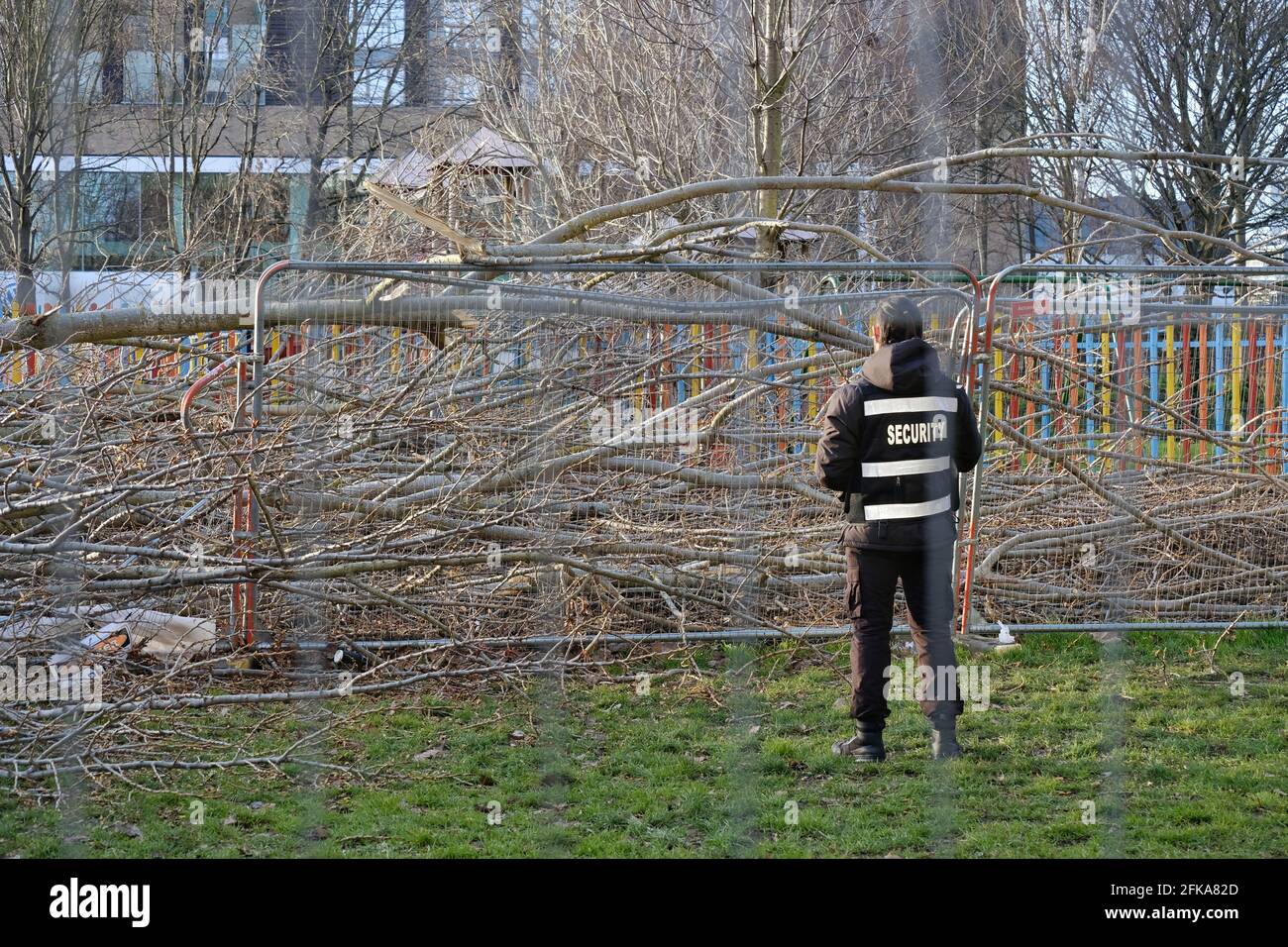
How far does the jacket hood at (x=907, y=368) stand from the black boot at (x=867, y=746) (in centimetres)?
150

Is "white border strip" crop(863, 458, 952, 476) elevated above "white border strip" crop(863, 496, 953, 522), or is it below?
above

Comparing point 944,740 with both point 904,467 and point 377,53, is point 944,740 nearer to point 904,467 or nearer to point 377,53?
point 904,467

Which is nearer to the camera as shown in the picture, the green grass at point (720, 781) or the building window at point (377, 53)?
the green grass at point (720, 781)

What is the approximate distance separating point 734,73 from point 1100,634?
7.45 meters

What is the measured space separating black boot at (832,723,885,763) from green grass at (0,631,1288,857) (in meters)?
0.07

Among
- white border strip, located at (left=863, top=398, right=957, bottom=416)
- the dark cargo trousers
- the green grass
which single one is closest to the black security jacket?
white border strip, located at (left=863, top=398, right=957, bottom=416)

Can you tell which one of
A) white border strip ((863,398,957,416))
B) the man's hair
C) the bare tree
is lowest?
white border strip ((863,398,957,416))

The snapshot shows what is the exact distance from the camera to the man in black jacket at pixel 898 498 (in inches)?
217

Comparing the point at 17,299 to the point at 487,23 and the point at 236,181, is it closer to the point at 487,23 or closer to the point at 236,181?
the point at 236,181

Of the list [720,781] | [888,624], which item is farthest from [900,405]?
[720,781]

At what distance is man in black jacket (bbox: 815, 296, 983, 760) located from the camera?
5.52 metres

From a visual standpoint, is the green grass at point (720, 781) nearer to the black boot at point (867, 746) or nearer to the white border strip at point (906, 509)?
the black boot at point (867, 746)

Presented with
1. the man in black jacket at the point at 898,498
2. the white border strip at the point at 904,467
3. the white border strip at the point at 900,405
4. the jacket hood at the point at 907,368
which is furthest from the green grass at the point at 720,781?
the jacket hood at the point at 907,368

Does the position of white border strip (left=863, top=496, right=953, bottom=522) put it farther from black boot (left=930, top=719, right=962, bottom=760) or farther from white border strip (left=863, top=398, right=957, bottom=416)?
black boot (left=930, top=719, right=962, bottom=760)
